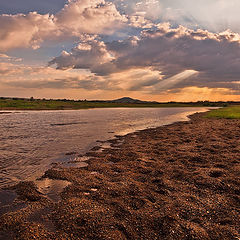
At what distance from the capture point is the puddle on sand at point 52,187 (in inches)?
297

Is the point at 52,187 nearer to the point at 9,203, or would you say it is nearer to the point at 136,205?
the point at 9,203

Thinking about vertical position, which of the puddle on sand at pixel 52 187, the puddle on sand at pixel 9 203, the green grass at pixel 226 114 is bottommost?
the puddle on sand at pixel 52 187

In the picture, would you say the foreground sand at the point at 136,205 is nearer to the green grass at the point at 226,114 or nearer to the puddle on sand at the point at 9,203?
the puddle on sand at the point at 9,203

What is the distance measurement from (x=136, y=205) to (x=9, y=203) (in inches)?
188

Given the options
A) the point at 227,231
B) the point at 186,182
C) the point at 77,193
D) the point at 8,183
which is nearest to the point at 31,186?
the point at 8,183

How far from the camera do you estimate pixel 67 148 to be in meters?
16.6

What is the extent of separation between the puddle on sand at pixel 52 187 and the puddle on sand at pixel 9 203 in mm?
1018

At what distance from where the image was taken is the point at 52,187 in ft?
27.6

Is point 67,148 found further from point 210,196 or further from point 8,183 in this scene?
point 210,196

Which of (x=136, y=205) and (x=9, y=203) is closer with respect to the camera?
(x=136, y=205)

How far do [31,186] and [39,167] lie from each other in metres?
3.05

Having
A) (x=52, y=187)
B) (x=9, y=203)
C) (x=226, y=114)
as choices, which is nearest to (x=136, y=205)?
(x=52, y=187)

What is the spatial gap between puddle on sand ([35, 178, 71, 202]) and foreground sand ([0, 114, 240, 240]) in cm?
25

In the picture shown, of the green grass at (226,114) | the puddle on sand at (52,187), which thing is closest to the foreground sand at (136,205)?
the puddle on sand at (52,187)
